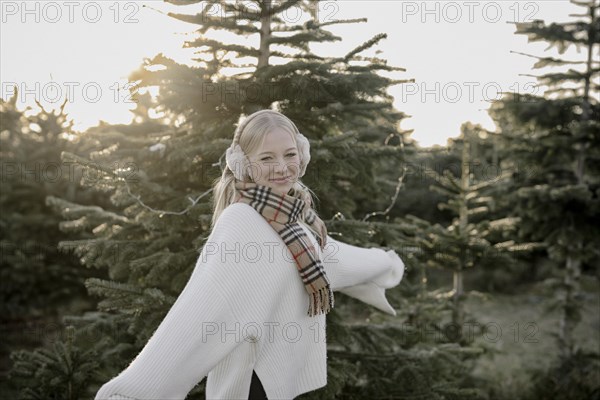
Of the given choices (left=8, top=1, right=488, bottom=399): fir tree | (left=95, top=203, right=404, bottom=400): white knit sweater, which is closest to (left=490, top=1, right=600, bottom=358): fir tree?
(left=8, top=1, right=488, bottom=399): fir tree

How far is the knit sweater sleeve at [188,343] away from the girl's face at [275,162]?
0.36 metres

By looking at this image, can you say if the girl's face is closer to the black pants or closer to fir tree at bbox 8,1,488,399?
the black pants

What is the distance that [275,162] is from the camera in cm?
230

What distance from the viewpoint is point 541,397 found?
7531 millimetres

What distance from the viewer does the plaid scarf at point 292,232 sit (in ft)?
7.32

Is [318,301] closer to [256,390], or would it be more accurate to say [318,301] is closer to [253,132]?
[256,390]

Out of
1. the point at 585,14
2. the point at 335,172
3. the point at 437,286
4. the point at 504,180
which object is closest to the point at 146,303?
the point at 335,172

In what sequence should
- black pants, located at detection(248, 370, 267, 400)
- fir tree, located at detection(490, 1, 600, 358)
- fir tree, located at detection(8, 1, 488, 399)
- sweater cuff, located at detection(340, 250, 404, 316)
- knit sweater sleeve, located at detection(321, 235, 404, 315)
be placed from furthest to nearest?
fir tree, located at detection(490, 1, 600, 358), fir tree, located at detection(8, 1, 488, 399), sweater cuff, located at detection(340, 250, 404, 316), knit sweater sleeve, located at detection(321, 235, 404, 315), black pants, located at detection(248, 370, 267, 400)

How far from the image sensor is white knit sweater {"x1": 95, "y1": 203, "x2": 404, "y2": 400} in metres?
1.86

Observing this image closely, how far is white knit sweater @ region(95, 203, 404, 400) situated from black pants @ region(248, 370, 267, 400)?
39 millimetres

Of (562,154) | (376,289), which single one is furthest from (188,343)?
(562,154)

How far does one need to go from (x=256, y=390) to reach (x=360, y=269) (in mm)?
896

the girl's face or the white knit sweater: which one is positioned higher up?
the girl's face

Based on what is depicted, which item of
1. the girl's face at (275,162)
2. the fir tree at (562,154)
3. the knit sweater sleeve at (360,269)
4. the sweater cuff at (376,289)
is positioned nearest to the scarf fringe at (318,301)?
the knit sweater sleeve at (360,269)
